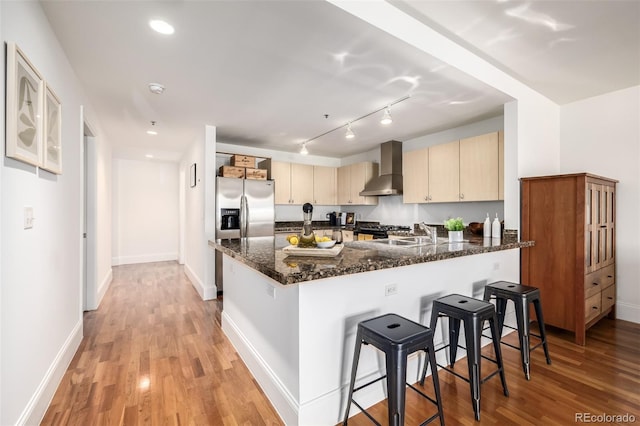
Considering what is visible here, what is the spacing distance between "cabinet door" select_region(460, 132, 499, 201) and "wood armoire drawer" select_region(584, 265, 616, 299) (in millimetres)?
1200

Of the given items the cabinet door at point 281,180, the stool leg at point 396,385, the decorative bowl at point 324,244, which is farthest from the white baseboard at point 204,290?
the stool leg at point 396,385

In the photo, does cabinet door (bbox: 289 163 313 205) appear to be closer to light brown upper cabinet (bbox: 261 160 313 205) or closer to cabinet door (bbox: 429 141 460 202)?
light brown upper cabinet (bbox: 261 160 313 205)

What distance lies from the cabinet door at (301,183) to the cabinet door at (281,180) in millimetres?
87

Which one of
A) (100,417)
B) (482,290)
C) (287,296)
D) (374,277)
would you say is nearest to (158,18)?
(287,296)

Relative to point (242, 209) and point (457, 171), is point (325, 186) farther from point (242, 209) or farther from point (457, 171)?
point (457, 171)

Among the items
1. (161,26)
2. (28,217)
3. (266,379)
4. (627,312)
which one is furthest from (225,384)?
(627,312)

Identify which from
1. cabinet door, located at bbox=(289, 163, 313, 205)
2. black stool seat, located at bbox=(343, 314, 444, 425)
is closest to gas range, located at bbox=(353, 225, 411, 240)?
cabinet door, located at bbox=(289, 163, 313, 205)

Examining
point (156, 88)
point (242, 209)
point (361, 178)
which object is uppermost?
point (156, 88)

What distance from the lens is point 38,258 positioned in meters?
1.76

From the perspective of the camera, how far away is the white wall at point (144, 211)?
21.7 feet

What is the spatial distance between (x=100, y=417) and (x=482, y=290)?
298cm

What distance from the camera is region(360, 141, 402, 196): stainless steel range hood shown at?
16.2ft

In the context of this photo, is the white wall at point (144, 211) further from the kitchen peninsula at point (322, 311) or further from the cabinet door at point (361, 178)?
the kitchen peninsula at point (322, 311)

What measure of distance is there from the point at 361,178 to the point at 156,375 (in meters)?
4.45
